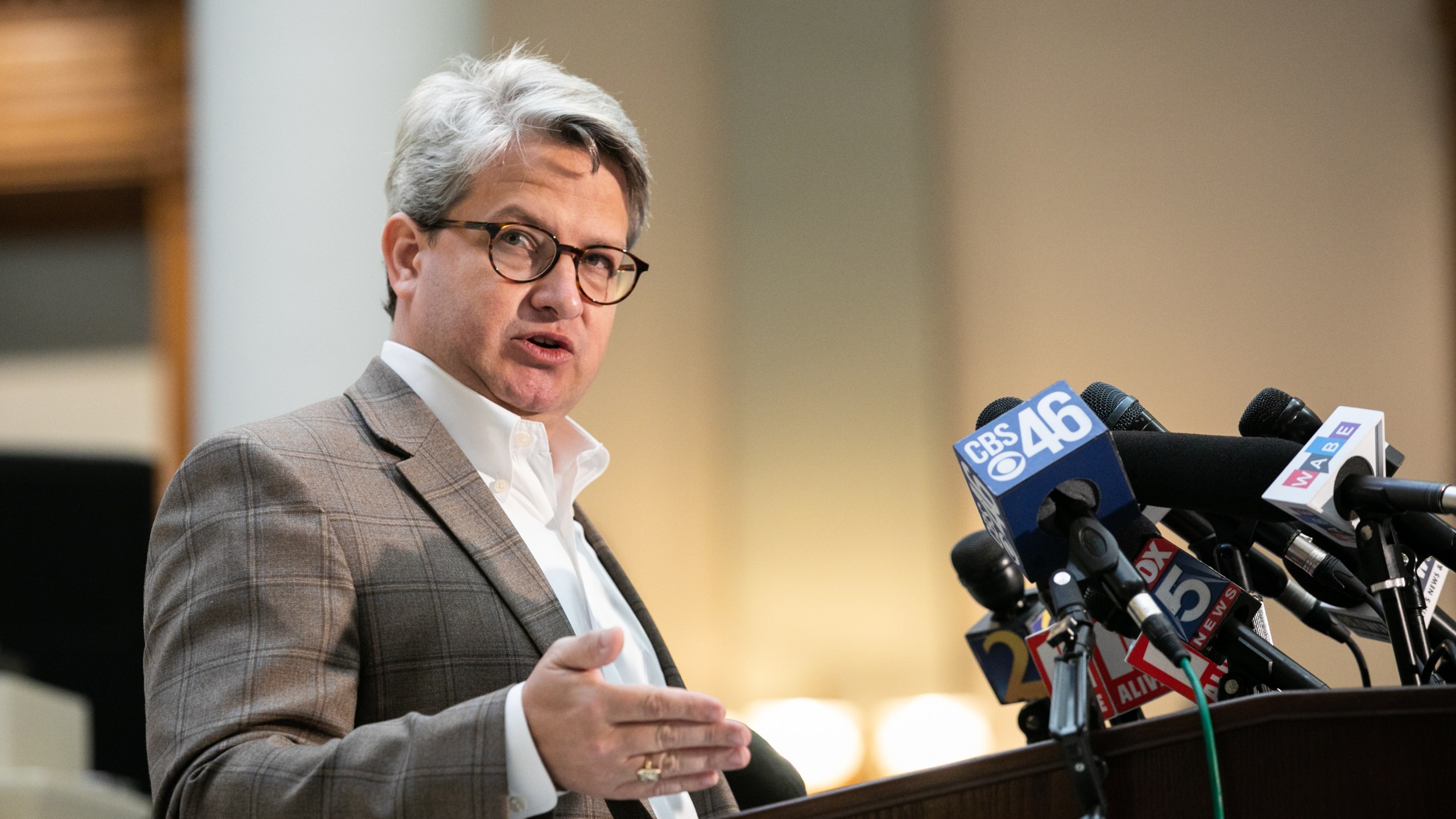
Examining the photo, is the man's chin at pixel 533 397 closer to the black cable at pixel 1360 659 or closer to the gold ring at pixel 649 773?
the gold ring at pixel 649 773

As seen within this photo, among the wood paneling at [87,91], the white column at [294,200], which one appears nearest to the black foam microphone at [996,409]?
the white column at [294,200]

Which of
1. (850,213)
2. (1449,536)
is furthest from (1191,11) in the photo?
(1449,536)

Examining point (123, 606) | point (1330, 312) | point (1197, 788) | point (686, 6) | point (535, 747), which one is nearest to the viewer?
point (1197, 788)

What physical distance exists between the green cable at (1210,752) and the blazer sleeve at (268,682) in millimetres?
465

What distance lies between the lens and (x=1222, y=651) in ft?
3.42

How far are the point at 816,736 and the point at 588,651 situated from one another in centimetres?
260

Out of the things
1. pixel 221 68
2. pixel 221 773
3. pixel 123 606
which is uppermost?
pixel 221 68

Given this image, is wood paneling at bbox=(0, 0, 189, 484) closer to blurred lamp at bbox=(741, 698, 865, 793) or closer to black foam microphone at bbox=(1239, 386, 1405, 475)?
blurred lamp at bbox=(741, 698, 865, 793)

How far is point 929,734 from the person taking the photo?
3.37 m

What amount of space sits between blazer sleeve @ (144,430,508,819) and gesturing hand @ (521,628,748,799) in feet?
0.19

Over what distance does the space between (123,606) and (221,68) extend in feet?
9.90

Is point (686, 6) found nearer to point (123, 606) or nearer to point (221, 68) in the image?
point (221, 68)

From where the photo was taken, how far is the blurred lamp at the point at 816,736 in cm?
334

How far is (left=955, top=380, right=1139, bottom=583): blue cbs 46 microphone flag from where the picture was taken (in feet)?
3.07
